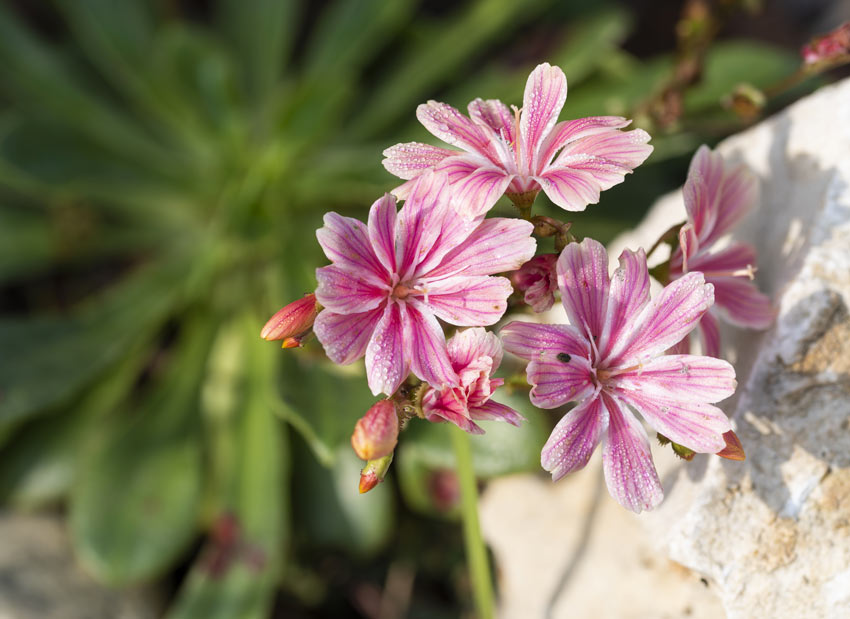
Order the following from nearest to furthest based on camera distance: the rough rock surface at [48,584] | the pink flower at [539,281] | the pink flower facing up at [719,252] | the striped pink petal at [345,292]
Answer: the striped pink petal at [345,292] → the pink flower at [539,281] → the pink flower facing up at [719,252] → the rough rock surface at [48,584]

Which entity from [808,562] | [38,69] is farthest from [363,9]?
[808,562]

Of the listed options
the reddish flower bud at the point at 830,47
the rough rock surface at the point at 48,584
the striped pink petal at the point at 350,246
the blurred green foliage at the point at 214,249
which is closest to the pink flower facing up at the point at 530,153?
the striped pink petal at the point at 350,246

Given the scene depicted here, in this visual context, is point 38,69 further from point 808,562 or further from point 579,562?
point 808,562

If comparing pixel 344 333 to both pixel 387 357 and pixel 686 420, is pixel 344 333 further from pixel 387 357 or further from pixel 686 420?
pixel 686 420

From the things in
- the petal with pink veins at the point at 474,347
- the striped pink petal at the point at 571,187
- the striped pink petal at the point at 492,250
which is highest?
the striped pink petal at the point at 571,187

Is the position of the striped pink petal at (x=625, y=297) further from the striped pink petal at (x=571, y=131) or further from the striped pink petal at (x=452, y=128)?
the striped pink petal at (x=452, y=128)

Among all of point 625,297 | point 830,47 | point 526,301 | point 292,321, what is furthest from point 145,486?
point 830,47

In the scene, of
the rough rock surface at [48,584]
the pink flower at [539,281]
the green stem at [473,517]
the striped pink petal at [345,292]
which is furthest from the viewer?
the rough rock surface at [48,584]

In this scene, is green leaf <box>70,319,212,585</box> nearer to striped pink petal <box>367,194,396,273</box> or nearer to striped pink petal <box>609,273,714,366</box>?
striped pink petal <box>367,194,396,273</box>
